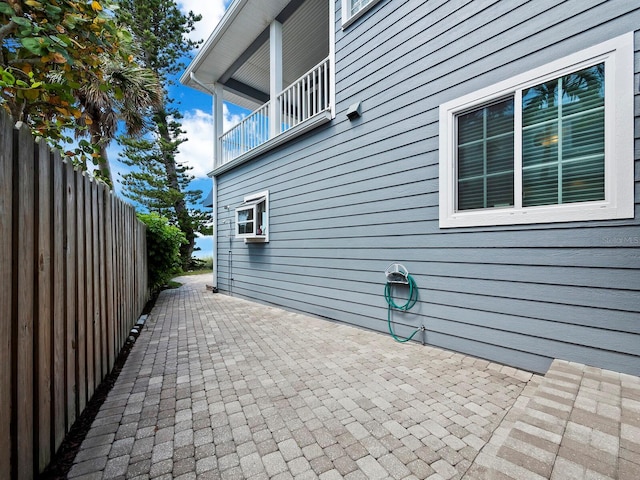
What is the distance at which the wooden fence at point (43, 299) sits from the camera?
47.1 inches

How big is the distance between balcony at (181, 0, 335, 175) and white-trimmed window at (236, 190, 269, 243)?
0.96 m

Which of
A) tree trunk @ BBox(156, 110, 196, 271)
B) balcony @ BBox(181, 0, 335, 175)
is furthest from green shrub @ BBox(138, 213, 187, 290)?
tree trunk @ BBox(156, 110, 196, 271)

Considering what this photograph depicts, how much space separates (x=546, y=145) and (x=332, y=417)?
9.17 ft

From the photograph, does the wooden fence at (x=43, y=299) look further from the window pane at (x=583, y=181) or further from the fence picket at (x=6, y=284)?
the window pane at (x=583, y=181)

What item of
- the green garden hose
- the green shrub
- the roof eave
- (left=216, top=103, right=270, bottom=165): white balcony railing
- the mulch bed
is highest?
the roof eave

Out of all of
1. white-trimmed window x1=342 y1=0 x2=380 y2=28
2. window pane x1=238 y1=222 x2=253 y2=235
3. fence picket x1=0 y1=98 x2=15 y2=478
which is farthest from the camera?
window pane x1=238 y1=222 x2=253 y2=235

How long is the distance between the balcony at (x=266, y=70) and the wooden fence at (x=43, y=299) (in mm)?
3513

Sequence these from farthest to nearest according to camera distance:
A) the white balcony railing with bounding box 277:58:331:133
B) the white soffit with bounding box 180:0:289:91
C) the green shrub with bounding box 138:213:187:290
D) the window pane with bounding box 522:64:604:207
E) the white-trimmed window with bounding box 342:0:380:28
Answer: the green shrub with bounding box 138:213:187:290
the white soffit with bounding box 180:0:289:91
the white balcony railing with bounding box 277:58:331:133
the white-trimmed window with bounding box 342:0:380:28
the window pane with bounding box 522:64:604:207

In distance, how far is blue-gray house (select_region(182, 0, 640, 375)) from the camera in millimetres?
2121

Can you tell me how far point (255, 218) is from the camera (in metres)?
5.91

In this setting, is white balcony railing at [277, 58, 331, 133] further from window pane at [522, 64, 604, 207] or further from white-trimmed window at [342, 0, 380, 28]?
window pane at [522, 64, 604, 207]

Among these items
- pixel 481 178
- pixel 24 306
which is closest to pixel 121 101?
pixel 24 306

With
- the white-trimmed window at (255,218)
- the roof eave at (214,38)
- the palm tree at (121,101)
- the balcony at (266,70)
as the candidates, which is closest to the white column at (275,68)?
the balcony at (266,70)

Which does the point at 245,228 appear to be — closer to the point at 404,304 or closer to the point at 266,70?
the point at 404,304
